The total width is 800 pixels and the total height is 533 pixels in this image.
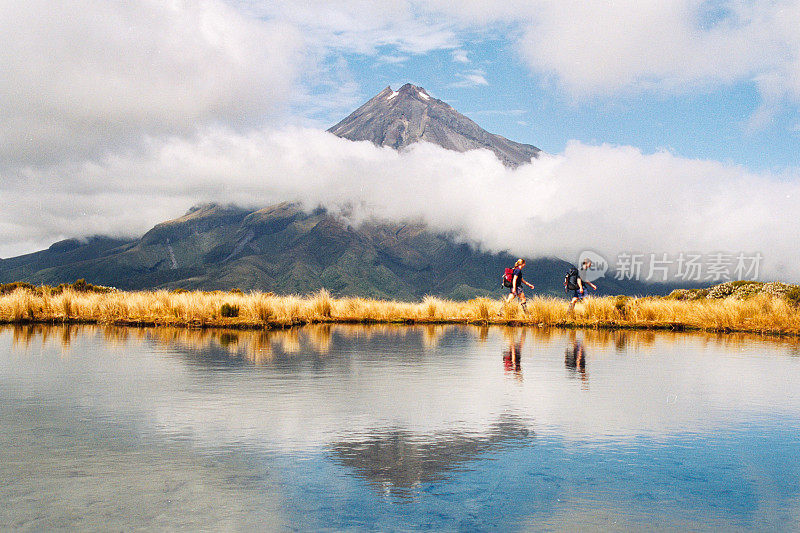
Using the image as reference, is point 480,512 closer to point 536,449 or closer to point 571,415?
point 536,449

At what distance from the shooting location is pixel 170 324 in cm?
2486

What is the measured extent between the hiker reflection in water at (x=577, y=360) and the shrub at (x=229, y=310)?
13387 millimetres

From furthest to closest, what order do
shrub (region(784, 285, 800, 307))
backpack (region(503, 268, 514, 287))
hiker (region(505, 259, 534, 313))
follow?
shrub (region(784, 285, 800, 307)) → backpack (region(503, 268, 514, 287)) → hiker (region(505, 259, 534, 313))

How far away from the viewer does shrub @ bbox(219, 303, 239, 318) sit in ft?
84.6

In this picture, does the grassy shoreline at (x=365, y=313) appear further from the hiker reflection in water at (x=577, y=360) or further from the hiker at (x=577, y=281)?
the hiker reflection in water at (x=577, y=360)

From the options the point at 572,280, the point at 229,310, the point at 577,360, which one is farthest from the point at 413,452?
the point at 572,280

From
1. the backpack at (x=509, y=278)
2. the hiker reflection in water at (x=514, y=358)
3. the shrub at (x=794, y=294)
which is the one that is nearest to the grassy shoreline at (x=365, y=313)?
the backpack at (x=509, y=278)

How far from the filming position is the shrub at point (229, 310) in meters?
25.8

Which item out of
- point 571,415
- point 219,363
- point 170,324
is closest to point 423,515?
point 571,415

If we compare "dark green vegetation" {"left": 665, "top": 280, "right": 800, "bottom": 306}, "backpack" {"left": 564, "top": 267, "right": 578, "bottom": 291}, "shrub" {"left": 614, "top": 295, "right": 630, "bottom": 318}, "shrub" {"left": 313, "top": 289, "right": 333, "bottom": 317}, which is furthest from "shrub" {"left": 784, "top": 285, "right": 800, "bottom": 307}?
"shrub" {"left": 313, "top": 289, "right": 333, "bottom": 317}

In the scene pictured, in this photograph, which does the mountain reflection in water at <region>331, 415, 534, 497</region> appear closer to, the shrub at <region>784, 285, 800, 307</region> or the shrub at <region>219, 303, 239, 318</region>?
the shrub at <region>219, 303, 239, 318</region>

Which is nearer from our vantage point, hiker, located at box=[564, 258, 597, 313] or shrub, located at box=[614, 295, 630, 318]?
hiker, located at box=[564, 258, 597, 313]

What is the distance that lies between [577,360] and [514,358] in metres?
1.33

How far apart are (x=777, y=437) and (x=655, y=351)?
981 cm
